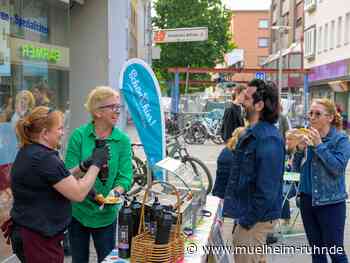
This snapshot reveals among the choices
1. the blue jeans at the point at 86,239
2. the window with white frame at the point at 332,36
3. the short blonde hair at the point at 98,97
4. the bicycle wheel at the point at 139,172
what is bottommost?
the bicycle wheel at the point at 139,172

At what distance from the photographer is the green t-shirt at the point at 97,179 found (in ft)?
12.6

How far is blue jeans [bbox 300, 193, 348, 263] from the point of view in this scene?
4.32 m

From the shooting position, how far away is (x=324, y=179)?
4297 mm

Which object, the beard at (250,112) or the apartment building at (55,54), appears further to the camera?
the apartment building at (55,54)

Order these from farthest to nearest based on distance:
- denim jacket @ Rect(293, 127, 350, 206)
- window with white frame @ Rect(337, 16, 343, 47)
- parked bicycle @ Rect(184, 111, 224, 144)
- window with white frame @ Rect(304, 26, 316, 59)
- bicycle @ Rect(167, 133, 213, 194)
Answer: window with white frame @ Rect(304, 26, 316, 59) → window with white frame @ Rect(337, 16, 343, 47) → parked bicycle @ Rect(184, 111, 224, 144) → bicycle @ Rect(167, 133, 213, 194) → denim jacket @ Rect(293, 127, 350, 206)

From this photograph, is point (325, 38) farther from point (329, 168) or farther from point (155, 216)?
point (155, 216)

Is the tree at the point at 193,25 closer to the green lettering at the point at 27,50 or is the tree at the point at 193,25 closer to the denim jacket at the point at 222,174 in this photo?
the green lettering at the point at 27,50

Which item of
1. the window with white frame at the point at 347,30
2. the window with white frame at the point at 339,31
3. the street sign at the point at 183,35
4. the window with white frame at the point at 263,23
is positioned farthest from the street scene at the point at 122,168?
the window with white frame at the point at 263,23

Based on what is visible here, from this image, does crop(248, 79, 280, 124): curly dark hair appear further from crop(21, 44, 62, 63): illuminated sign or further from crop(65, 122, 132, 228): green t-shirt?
crop(21, 44, 62, 63): illuminated sign

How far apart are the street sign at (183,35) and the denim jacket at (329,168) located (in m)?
10.1

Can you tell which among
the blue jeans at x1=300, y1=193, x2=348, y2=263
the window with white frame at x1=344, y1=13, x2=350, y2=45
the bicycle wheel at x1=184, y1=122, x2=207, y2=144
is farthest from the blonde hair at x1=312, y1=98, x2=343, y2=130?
the window with white frame at x1=344, y1=13, x2=350, y2=45

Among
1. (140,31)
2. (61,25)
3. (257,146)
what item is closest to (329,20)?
(140,31)

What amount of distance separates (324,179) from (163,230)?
1.68 m

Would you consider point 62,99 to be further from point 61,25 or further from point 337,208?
point 337,208
